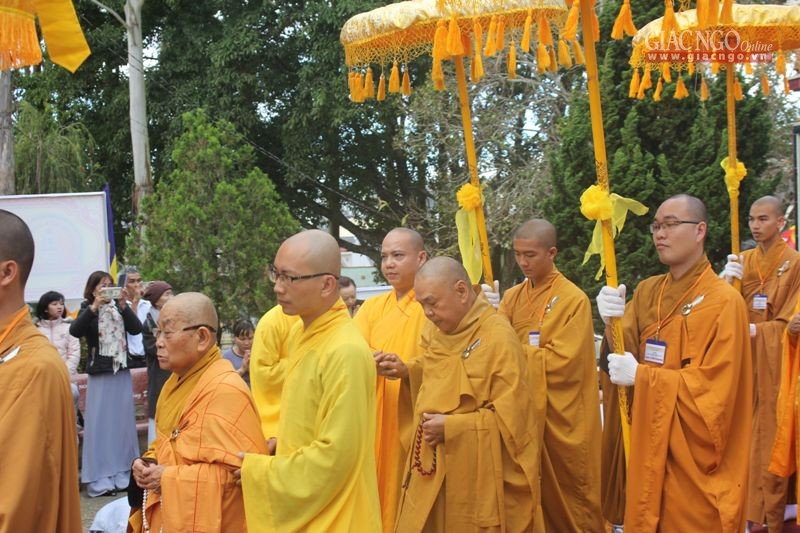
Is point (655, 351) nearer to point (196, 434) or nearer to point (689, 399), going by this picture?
point (689, 399)

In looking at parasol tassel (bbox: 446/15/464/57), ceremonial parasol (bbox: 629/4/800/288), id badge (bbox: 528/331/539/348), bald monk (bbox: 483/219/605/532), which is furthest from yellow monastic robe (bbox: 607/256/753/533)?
ceremonial parasol (bbox: 629/4/800/288)

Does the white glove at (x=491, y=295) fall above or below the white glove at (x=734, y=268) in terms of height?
below

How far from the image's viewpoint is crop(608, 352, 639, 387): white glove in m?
4.54

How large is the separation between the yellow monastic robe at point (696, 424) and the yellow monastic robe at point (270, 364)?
6.64ft

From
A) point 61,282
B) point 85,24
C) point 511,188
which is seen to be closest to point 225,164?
point 61,282

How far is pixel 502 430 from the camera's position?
13.7 ft

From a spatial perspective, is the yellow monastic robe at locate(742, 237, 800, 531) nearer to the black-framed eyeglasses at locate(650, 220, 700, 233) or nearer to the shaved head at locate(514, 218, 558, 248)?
the shaved head at locate(514, 218, 558, 248)

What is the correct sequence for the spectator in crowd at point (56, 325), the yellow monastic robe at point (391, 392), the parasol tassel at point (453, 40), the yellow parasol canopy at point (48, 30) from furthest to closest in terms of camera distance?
the spectator in crowd at point (56, 325) < the yellow monastic robe at point (391, 392) < the parasol tassel at point (453, 40) < the yellow parasol canopy at point (48, 30)

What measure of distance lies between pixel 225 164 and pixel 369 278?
890 inches

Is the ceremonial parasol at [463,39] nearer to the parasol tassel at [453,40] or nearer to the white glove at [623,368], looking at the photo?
the parasol tassel at [453,40]

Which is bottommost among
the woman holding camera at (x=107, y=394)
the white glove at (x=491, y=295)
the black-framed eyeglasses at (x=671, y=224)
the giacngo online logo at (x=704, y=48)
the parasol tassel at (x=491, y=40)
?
the woman holding camera at (x=107, y=394)

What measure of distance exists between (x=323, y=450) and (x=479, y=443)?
3.78ft

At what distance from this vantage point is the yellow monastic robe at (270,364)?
525 cm

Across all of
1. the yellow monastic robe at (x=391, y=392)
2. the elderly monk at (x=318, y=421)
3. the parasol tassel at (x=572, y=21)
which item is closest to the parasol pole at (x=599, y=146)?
the parasol tassel at (x=572, y=21)
